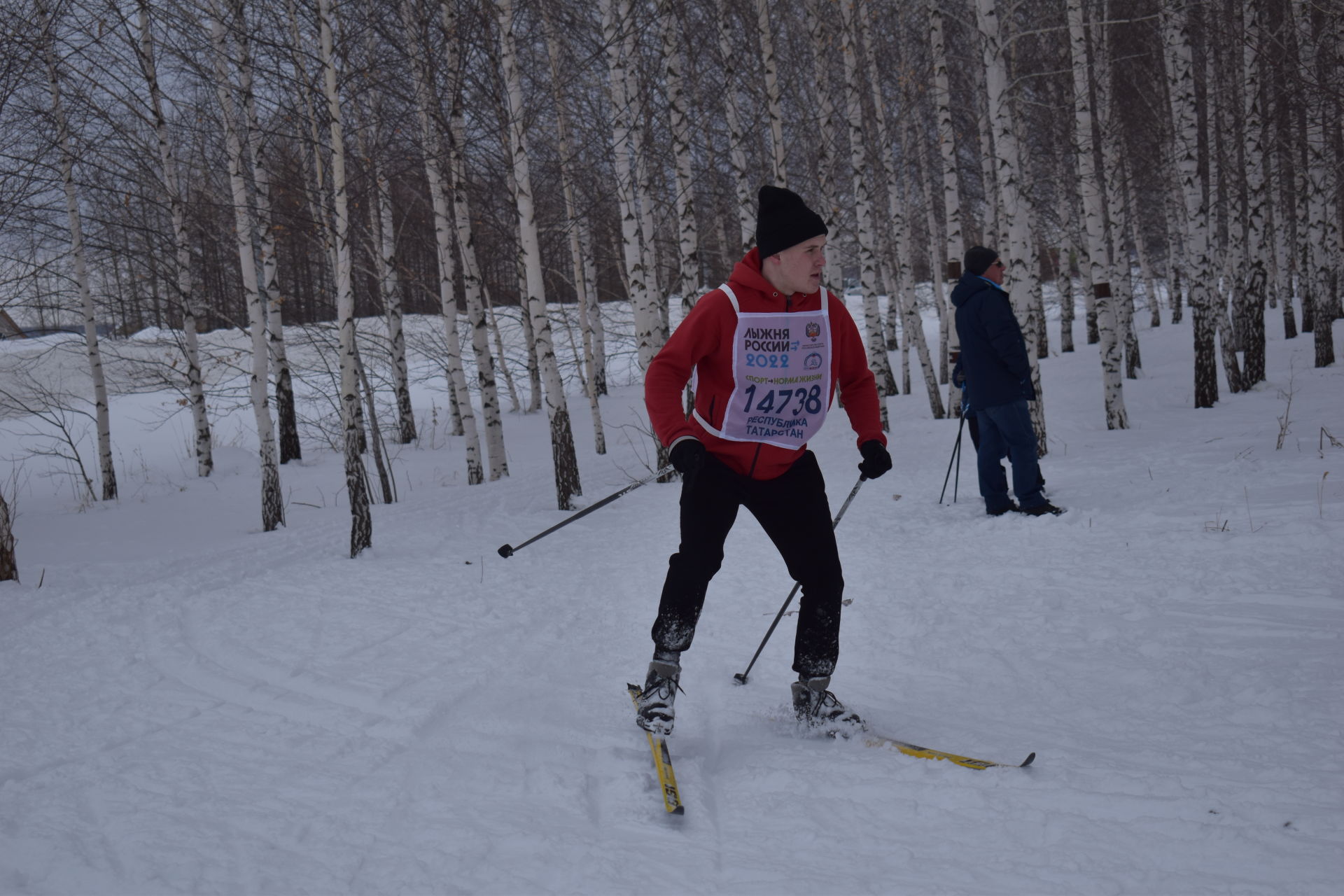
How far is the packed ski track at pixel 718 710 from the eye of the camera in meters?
2.39

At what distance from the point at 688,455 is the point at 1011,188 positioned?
25.6 ft

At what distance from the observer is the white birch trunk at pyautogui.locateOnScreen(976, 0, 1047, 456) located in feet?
29.5

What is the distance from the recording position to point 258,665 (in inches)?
175

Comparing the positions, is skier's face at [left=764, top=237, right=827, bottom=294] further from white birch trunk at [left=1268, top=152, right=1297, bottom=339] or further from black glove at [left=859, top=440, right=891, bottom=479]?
white birch trunk at [left=1268, top=152, right=1297, bottom=339]

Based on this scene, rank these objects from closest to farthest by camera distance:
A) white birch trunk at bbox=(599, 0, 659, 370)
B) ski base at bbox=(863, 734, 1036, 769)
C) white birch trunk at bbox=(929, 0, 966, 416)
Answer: ski base at bbox=(863, 734, 1036, 769), white birch trunk at bbox=(599, 0, 659, 370), white birch trunk at bbox=(929, 0, 966, 416)

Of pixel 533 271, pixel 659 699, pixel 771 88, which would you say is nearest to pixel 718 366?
pixel 659 699

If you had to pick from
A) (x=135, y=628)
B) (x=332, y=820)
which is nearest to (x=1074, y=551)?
(x=332, y=820)

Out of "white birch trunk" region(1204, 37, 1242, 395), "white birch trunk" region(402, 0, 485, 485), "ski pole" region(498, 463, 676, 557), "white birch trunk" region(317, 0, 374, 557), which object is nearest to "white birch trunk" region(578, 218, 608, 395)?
"white birch trunk" region(402, 0, 485, 485)

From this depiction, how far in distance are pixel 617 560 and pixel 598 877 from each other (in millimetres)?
4598

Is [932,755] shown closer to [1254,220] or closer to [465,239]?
[465,239]

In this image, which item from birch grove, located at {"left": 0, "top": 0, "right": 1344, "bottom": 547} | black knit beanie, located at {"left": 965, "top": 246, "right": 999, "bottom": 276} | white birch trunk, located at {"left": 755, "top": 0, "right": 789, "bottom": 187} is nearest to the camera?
black knit beanie, located at {"left": 965, "top": 246, "right": 999, "bottom": 276}

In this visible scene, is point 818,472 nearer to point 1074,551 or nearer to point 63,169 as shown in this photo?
point 1074,551

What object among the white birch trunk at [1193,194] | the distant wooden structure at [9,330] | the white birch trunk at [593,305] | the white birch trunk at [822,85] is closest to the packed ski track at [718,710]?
the white birch trunk at [1193,194]

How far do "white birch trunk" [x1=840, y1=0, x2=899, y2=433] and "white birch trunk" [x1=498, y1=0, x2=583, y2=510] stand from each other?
459 centimetres
